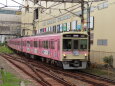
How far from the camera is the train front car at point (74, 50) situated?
18.5 meters

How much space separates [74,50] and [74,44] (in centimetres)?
40

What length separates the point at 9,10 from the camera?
9406 cm

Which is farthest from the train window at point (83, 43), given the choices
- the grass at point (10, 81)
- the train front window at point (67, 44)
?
the grass at point (10, 81)

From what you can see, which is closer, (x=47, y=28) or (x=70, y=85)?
(x=70, y=85)

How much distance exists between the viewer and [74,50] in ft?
61.3

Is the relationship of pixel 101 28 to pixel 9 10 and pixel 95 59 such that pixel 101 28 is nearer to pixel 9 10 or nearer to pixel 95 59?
pixel 95 59

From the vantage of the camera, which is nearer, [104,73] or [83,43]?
[104,73]

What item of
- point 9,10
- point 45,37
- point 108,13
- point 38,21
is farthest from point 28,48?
point 9,10

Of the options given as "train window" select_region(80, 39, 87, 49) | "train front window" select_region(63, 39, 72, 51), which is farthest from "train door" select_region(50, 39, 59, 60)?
"train window" select_region(80, 39, 87, 49)

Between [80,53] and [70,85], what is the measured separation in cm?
659

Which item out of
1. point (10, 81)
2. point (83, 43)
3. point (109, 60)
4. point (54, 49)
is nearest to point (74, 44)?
point (83, 43)

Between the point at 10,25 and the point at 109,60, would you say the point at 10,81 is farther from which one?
the point at 10,25

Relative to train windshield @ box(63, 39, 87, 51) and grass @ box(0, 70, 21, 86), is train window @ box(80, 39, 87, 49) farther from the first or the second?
grass @ box(0, 70, 21, 86)

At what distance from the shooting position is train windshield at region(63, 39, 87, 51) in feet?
60.7
